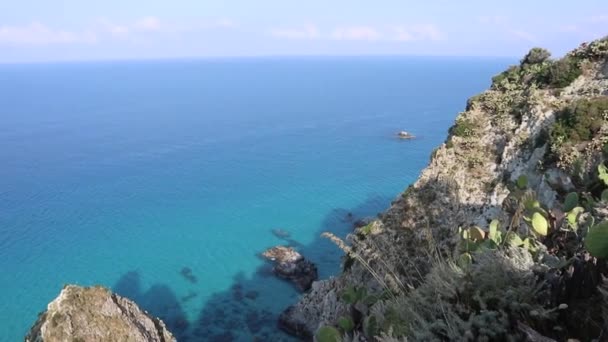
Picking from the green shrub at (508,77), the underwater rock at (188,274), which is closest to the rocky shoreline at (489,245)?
the green shrub at (508,77)

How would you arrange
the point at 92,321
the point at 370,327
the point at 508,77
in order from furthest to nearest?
the point at 508,77 < the point at 92,321 < the point at 370,327

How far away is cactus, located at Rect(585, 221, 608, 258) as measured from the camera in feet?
16.8

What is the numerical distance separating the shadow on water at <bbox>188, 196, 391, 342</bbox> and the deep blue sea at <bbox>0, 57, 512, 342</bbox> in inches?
5.2

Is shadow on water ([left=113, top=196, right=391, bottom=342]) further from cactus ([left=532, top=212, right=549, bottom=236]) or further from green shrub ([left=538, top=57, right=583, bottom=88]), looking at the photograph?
cactus ([left=532, top=212, right=549, bottom=236])

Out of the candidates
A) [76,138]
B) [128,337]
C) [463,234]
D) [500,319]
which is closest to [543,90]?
[463,234]

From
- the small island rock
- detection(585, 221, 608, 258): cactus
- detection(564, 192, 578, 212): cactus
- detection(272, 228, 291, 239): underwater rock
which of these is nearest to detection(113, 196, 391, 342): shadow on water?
detection(272, 228, 291, 239): underwater rock

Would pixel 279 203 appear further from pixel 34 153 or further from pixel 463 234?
pixel 34 153

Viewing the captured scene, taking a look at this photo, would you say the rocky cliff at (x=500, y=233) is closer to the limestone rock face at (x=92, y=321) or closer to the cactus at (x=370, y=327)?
the cactus at (x=370, y=327)

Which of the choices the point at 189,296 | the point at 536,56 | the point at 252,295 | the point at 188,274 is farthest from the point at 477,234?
the point at 188,274

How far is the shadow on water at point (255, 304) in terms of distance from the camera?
31625mm

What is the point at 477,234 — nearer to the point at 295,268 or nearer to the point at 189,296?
the point at 295,268

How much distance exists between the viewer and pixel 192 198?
62.5 metres

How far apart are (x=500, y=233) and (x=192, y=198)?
191 ft

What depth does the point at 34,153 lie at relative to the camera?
89688 mm
